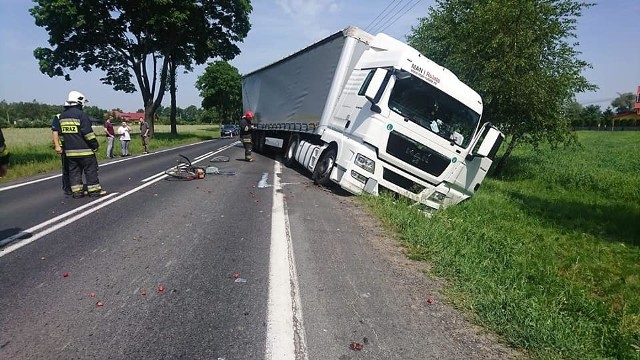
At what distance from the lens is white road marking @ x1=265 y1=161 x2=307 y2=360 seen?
299cm

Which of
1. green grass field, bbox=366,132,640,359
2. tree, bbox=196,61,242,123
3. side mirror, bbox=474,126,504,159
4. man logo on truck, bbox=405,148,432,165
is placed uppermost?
tree, bbox=196,61,242,123

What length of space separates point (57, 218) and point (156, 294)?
375cm

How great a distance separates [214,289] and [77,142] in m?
5.74

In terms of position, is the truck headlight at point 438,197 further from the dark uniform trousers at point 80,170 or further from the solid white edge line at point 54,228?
the dark uniform trousers at point 80,170

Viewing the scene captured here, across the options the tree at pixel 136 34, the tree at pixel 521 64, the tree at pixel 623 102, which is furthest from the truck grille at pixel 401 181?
the tree at pixel 623 102

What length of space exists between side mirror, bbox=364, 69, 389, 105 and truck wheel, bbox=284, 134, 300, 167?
5.23m

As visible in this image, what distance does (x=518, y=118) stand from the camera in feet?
53.0

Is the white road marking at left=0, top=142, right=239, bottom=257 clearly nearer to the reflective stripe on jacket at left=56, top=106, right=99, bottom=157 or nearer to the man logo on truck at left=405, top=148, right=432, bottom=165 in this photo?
the reflective stripe on jacket at left=56, top=106, right=99, bottom=157

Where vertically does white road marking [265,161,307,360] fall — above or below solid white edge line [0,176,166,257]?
above

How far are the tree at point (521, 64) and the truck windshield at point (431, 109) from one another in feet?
23.4

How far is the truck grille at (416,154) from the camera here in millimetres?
8416

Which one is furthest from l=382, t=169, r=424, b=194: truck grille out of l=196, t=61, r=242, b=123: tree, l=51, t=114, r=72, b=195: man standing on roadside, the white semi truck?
l=196, t=61, r=242, b=123: tree

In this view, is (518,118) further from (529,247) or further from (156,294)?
(156,294)

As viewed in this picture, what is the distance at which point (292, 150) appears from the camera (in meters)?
14.2
